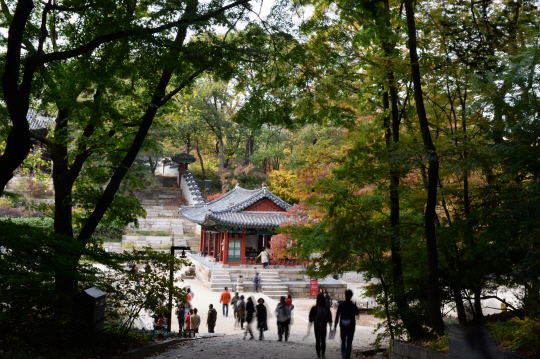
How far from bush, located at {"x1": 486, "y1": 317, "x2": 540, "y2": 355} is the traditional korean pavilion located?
→ 2058cm

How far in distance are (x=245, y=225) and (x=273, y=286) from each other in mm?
4452

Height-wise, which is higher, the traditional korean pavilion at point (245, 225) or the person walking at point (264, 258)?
the traditional korean pavilion at point (245, 225)

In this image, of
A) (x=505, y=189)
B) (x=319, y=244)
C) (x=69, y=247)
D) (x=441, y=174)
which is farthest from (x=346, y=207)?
(x=69, y=247)

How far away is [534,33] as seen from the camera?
23.6 feet

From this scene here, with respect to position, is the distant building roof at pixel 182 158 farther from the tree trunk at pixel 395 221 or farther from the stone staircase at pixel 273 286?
the tree trunk at pixel 395 221

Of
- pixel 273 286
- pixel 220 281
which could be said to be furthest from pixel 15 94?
pixel 273 286

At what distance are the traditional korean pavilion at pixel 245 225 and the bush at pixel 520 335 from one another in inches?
810

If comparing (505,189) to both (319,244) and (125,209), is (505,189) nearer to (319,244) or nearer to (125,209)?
(319,244)

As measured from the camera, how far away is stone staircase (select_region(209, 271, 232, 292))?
23.6m

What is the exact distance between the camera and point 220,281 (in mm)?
23906

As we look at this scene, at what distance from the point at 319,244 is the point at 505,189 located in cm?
352

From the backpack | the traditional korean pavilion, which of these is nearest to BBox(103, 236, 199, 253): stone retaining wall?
the traditional korean pavilion

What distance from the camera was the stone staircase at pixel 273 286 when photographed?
23469 millimetres

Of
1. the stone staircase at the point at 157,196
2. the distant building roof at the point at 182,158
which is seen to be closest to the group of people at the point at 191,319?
the stone staircase at the point at 157,196
